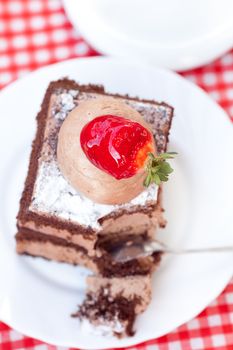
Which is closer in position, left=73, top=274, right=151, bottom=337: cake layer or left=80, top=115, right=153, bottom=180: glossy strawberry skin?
left=80, top=115, right=153, bottom=180: glossy strawberry skin

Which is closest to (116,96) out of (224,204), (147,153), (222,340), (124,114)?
(124,114)

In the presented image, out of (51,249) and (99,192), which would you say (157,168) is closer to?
(99,192)


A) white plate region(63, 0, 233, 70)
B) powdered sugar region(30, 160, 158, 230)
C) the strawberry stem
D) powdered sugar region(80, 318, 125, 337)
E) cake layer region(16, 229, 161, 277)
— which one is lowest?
powdered sugar region(80, 318, 125, 337)

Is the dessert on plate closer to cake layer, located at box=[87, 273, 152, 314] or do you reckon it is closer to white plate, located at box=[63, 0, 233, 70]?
cake layer, located at box=[87, 273, 152, 314]

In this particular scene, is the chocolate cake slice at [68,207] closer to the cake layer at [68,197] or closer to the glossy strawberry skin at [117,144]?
the cake layer at [68,197]

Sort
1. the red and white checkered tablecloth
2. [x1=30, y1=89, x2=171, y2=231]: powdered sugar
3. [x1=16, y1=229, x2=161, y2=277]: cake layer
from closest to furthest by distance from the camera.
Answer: [x1=30, y1=89, x2=171, y2=231]: powdered sugar < [x1=16, y1=229, x2=161, y2=277]: cake layer < the red and white checkered tablecloth

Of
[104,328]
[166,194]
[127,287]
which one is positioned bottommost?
[104,328]

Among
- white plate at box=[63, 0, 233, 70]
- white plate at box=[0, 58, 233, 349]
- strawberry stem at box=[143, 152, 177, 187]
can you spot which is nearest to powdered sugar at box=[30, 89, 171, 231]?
strawberry stem at box=[143, 152, 177, 187]

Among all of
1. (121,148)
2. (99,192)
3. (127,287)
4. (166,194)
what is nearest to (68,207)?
(99,192)
